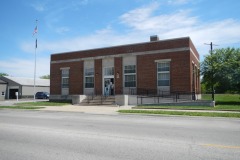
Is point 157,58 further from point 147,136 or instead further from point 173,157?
point 173,157

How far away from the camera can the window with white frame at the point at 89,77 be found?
101ft

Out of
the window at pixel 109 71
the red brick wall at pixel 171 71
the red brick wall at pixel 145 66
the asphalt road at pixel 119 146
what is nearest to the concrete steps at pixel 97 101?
the red brick wall at pixel 145 66

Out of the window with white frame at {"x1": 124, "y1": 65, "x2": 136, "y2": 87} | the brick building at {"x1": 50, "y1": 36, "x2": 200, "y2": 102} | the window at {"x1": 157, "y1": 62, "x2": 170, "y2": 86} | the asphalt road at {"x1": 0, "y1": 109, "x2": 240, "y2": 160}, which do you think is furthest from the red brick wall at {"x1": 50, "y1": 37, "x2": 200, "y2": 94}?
the asphalt road at {"x1": 0, "y1": 109, "x2": 240, "y2": 160}

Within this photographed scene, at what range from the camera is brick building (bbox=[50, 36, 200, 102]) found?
2531 cm

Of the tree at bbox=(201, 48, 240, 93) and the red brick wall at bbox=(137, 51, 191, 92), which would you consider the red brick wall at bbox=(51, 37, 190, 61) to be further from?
the tree at bbox=(201, 48, 240, 93)

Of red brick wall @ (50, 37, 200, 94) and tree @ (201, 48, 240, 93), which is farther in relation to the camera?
red brick wall @ (50, 37, 200, 94)

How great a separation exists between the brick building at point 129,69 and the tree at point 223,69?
1.77m

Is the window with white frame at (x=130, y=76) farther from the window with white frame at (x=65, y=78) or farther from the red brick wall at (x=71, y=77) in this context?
the window with white frame at (x=65, y=78)

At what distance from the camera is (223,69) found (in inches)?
908

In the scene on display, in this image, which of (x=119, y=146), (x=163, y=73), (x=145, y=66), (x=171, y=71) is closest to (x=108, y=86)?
(x=145, y=66)

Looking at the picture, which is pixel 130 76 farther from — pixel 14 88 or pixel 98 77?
pixel 14 88

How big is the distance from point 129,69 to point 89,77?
19.7ft

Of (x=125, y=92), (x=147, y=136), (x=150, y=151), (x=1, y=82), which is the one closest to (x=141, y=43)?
(x=125, y=92)

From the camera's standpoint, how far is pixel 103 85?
97.8ft
